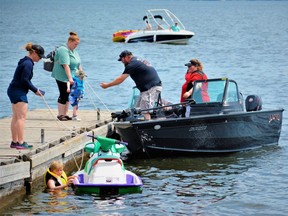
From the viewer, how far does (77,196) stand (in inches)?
550

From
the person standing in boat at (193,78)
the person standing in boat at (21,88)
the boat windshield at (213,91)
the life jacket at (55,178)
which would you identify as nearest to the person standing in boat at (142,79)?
the person standing in boat at (193,78)

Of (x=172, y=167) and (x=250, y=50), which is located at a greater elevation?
(x=250, y=50)

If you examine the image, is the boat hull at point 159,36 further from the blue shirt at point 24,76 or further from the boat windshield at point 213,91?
the blue shirt at point 24,76

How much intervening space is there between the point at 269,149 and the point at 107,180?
18.0 ft

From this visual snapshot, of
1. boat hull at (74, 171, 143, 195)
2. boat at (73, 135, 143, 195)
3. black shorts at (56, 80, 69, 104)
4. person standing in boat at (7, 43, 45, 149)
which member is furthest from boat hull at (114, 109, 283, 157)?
person standing in boat at (7, 43, 45, 149)

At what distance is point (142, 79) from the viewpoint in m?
16.8

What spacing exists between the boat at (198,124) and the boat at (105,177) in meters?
1.98

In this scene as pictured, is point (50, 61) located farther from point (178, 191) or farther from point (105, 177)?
point (105, 177)

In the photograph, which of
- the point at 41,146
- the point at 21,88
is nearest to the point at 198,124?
the point at 41,146

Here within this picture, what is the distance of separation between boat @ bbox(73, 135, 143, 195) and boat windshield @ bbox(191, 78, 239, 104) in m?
3.10

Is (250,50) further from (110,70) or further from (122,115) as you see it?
(122,115)

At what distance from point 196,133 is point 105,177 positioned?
325 cm

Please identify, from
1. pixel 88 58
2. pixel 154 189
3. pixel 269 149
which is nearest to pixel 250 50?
pixel 88 58

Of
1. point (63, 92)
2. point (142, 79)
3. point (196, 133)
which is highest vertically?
point (142, 79)
